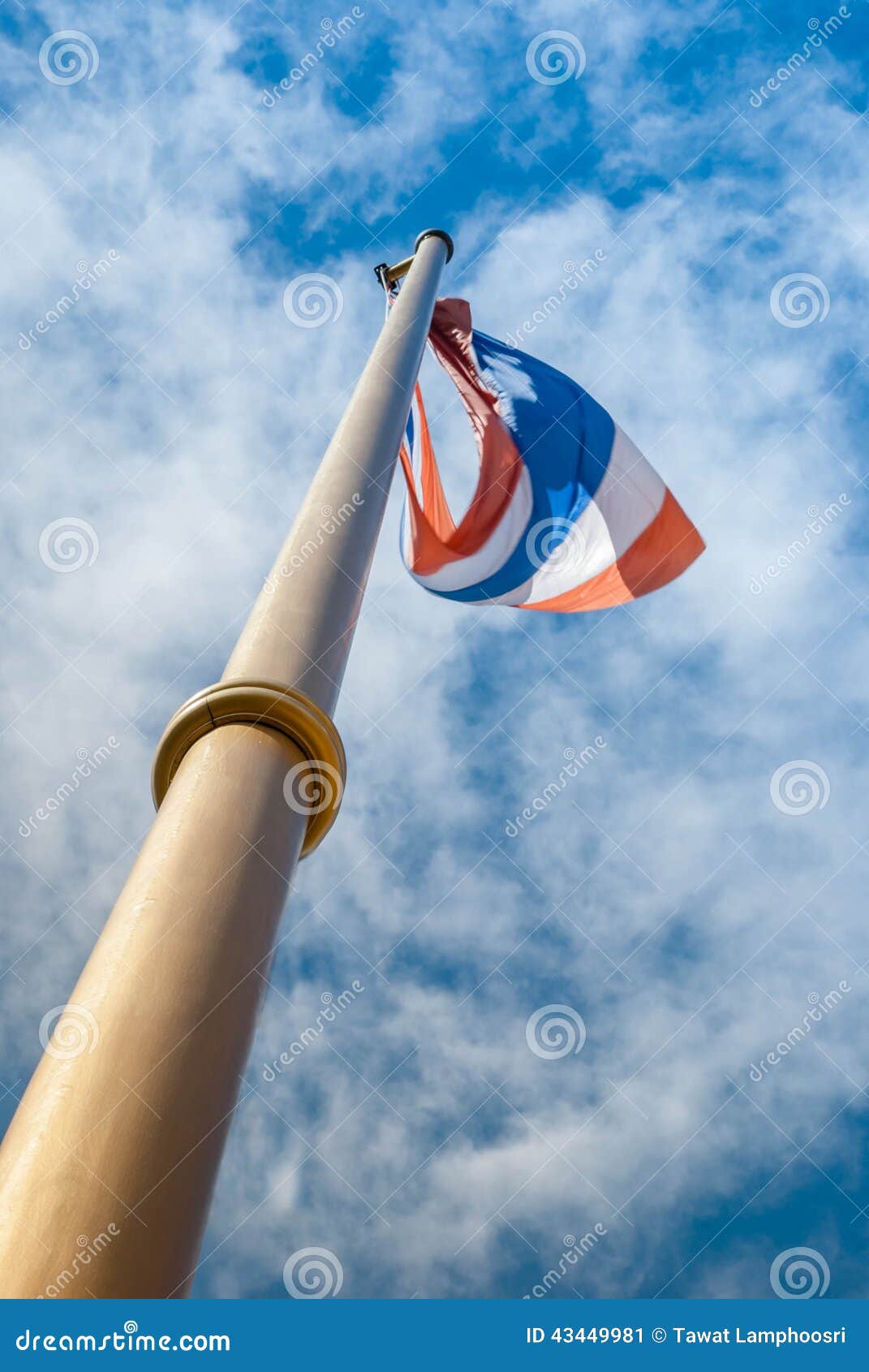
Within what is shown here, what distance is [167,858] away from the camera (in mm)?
5559

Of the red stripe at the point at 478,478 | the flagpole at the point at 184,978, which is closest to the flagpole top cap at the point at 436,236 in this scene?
the red stripe at the point at 478,478

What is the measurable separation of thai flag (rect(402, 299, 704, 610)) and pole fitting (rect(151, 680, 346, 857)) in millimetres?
9698

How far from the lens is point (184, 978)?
4.93m

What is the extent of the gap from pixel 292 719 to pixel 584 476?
1279 cm

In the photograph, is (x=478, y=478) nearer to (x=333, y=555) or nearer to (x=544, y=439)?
(x=544, y=439)

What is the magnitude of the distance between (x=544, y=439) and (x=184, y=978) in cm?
1384

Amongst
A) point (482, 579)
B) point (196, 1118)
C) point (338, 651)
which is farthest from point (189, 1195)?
point (482, 579)

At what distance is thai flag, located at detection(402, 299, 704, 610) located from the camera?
16.5m

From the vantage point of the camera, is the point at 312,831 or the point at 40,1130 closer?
the point at 40,1130

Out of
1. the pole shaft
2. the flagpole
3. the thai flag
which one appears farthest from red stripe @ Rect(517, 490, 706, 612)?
the flagpole

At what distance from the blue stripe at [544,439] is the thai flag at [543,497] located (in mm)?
22

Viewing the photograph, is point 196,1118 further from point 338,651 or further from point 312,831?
point 338,651

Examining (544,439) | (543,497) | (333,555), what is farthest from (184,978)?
(544,439)

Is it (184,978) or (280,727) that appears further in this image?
(280,727)
